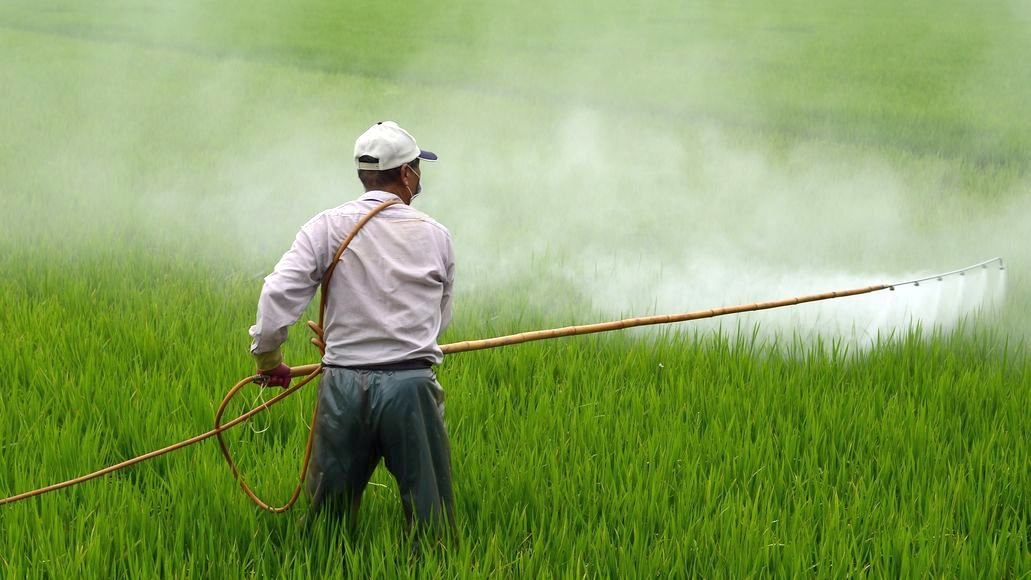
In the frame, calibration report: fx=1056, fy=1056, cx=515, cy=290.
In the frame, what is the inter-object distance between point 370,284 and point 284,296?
21 cm

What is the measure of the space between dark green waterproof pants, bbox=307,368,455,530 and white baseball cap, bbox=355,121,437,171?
52 centimetres

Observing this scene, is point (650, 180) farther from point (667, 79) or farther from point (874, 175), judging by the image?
Answer: point (667, 79)

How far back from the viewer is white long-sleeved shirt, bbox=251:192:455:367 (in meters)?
2.56

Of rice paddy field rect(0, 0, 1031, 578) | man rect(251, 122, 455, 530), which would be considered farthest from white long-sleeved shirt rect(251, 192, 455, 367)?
rice paddy field rect(0, 0, 1031, 578)

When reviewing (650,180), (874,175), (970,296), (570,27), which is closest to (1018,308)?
(970,296)

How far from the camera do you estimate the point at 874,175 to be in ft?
28.2

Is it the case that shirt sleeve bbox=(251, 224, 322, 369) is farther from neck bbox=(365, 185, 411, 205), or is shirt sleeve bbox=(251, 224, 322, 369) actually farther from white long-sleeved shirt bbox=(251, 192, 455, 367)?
neck bbox=(365, 185, 411, 205)

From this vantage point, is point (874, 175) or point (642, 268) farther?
point (874, 175)

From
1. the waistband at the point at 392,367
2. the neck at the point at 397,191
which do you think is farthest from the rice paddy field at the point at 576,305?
the neck at the point at 397,191

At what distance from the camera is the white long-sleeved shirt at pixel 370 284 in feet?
8.41

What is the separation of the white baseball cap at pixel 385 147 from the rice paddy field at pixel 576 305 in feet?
3.09

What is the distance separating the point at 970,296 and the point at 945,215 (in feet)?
8.20

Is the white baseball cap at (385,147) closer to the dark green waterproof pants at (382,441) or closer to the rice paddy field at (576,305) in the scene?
the dark green waterproof pants at (382,441)

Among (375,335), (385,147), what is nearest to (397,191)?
(385,147)
